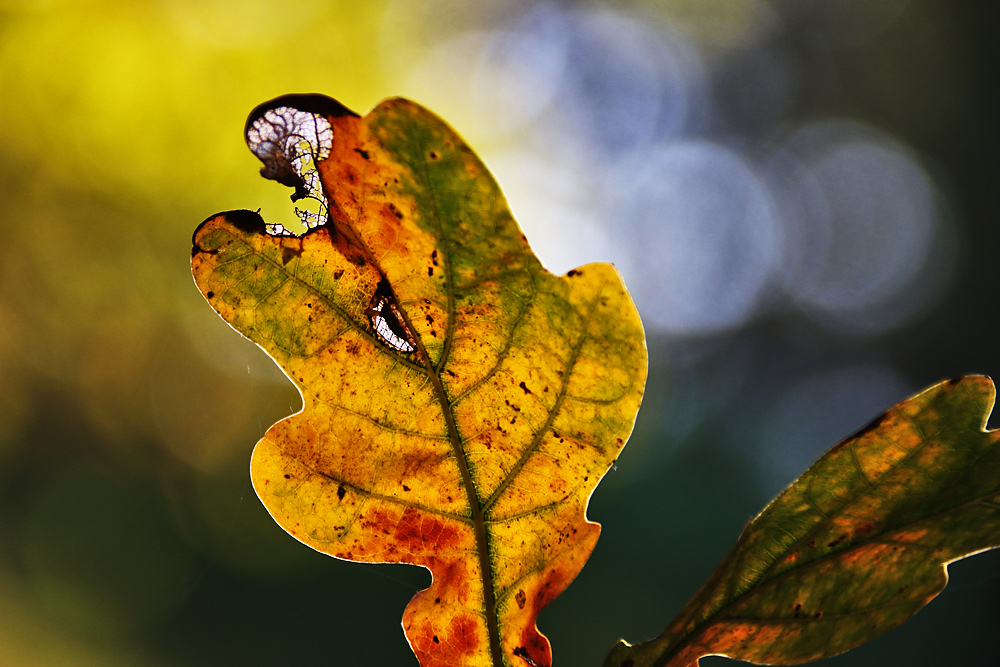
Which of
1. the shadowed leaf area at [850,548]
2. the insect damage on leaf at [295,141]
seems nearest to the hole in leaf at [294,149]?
the insect damage on leaf at [295,141]

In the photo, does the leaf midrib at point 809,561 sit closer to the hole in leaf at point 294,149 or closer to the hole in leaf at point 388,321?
the hole in leaf at point 388,321

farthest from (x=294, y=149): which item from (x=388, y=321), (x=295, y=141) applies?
(x=388, y=321)

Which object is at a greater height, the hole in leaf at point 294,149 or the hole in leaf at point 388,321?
the hole in leaf at point 294,149

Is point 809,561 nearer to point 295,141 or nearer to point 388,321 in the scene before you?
point 388,321

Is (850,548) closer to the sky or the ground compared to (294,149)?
closer to the ground

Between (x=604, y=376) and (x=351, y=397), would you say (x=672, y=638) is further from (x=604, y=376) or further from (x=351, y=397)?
(x=351, y=397)

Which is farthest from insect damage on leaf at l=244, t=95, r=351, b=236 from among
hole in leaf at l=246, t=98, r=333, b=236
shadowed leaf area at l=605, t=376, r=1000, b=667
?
shadowed leaf area at l=605, t=376, r=1000, b=667

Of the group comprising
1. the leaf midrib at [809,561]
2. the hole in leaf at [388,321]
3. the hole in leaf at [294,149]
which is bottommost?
the leaf midrib at [809,561]
